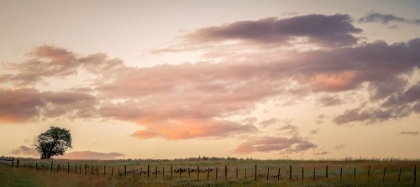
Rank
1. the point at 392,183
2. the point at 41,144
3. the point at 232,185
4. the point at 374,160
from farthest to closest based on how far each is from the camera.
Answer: the point at 41,144 → the point at 374,160 → the point at 232,185 → the point at 392,183

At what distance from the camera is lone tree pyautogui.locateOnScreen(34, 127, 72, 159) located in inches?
4820

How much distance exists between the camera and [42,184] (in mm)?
47469

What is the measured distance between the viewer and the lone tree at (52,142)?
122438 mm

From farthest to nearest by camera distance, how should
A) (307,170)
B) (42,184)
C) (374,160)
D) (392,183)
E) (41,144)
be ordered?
(41,144) < (374,160) < (307,170) < (42,184) < (392,183)

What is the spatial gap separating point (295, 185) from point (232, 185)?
23.6 feet

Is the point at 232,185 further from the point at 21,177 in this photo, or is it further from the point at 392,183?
the point at 21,177

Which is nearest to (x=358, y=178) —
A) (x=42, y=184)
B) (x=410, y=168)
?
(x=410, y=168)

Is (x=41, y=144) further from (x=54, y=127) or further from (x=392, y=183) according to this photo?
(x=392, y=183)

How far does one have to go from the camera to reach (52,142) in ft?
403

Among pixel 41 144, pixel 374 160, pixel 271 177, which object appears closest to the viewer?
pixel 271 177

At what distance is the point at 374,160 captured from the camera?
8762 centimetres

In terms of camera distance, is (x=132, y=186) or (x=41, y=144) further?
(x=41, y=144)

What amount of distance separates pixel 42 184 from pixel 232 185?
19457 mm

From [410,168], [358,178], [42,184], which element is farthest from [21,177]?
[410,168]
